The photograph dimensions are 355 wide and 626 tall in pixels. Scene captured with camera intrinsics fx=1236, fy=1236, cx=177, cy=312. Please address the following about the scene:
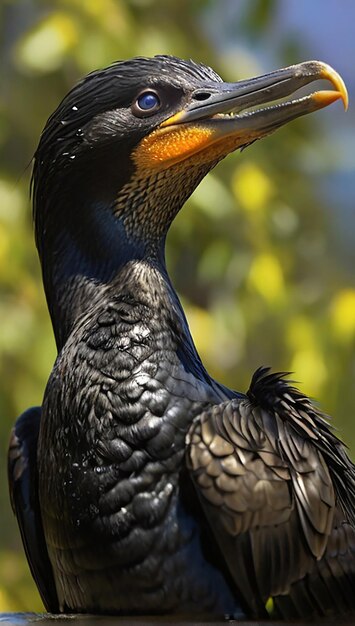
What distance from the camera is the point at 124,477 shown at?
1800 millimetres

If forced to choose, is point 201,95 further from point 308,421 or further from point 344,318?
point 344,318

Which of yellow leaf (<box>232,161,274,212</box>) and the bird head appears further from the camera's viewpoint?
yellow leaf (<box>232,161,274,212</box>)

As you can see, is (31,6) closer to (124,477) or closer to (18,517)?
(18,517)

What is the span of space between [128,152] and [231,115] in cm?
17

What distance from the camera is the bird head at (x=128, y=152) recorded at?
1932 mm

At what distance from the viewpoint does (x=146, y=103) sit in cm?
196

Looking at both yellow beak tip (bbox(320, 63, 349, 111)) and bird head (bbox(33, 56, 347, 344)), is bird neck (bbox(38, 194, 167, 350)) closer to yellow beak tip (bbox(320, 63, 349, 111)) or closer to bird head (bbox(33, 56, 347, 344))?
bird head (bbox(33, 56, 347, 344))

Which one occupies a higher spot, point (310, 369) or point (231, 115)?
point (310, 369)

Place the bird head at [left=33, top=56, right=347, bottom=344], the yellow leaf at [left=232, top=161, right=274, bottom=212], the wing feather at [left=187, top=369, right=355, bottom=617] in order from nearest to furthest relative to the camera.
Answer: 1. the wing feather at [left=187, top=369, right=355, bottom=617]
2. the bird head at [left=33, top=56, right=347, bottom=344]
3. the yellow leaf at [left=232, top=161, right=274, bottom=212]

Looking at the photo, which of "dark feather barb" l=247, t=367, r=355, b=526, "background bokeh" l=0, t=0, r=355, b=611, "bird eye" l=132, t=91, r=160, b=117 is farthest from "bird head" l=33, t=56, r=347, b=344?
"background bokeh" l=0, t=0, r=355, b=611

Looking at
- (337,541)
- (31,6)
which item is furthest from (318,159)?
(337,541)

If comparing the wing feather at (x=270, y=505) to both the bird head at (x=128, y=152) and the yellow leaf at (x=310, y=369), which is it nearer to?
the bird head at (x=128, y=152)

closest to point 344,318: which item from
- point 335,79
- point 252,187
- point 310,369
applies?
point 310,369

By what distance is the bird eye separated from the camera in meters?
1.96
